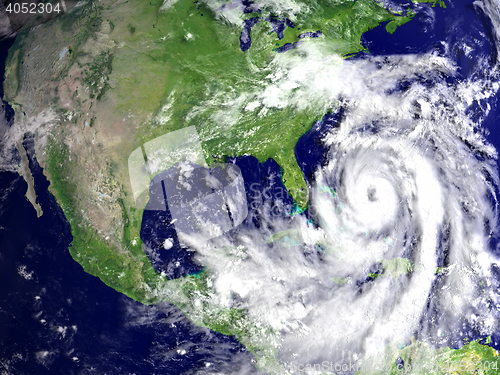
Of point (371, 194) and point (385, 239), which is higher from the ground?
point (371, 194)

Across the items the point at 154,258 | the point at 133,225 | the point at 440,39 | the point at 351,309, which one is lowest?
the point at 351,309

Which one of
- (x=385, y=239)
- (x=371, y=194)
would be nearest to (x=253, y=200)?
(x=371, y=194)

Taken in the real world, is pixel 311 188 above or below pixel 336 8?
below

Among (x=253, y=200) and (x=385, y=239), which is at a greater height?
(x=253, y=200)

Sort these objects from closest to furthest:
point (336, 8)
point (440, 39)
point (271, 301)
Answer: point (271, 301)
point (440, 39)
point (336, 8)

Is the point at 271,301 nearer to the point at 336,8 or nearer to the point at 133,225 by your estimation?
the point at 133,225

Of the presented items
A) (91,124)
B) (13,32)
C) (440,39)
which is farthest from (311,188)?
(13,32)

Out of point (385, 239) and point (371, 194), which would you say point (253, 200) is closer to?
point (371, 194)

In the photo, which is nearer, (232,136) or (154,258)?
(154,258)
